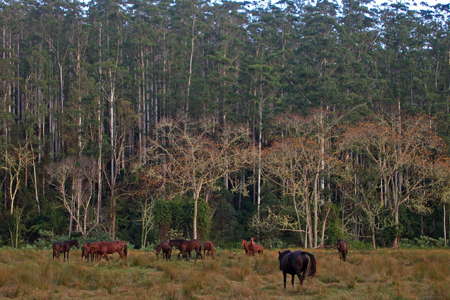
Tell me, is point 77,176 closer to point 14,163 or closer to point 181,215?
point 14,163

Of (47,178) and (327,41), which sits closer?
(47,178)

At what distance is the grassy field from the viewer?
1337cm

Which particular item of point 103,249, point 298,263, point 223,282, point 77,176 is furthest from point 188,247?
point 77,176

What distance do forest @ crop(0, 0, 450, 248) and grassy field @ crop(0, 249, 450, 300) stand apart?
580 inches

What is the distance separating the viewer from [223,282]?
1530 cm

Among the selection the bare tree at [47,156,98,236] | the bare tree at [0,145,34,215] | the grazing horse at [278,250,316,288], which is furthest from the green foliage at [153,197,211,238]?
the grazing horse at [278,250,316,288]

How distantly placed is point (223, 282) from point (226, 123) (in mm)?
38044

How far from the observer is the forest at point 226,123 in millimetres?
37375

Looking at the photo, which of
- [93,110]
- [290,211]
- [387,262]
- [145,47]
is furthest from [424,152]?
[145,47]

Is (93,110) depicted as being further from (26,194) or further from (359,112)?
(359,112)

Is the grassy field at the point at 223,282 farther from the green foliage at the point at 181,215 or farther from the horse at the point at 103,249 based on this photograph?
the green foliage at the point at 181,215

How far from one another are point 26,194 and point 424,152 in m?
31.5

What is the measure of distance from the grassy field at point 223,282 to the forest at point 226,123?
1473 centimetres

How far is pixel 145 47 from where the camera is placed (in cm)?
6356
